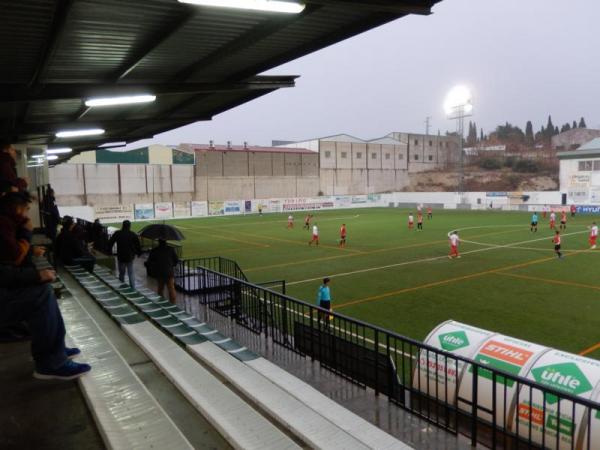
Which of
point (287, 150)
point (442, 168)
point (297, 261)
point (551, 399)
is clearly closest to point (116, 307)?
point (551, 399)

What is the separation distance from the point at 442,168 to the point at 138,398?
98.5m

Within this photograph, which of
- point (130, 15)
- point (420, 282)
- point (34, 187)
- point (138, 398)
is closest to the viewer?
point (138, 398)

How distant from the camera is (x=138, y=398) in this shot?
4.08 m

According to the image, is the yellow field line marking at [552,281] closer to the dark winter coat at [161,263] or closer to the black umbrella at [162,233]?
the black umbrella at [162,233]

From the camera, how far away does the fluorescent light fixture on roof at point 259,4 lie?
18.2 feet

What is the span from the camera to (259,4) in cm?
579

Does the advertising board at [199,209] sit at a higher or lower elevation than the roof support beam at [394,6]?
lower

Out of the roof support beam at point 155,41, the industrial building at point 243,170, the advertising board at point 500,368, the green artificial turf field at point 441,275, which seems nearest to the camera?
the advertising board at point 500,368

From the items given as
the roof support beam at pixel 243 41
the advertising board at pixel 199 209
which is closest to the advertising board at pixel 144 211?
the advertising board at pixel 199 209

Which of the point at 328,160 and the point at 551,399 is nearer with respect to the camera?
the point at 551,399

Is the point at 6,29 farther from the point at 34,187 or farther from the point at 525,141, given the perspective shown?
the point at 525,141

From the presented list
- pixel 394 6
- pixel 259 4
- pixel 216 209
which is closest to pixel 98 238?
pixel 259 4

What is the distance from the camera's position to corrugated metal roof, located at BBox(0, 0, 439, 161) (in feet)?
20.1

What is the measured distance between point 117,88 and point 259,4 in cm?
504
